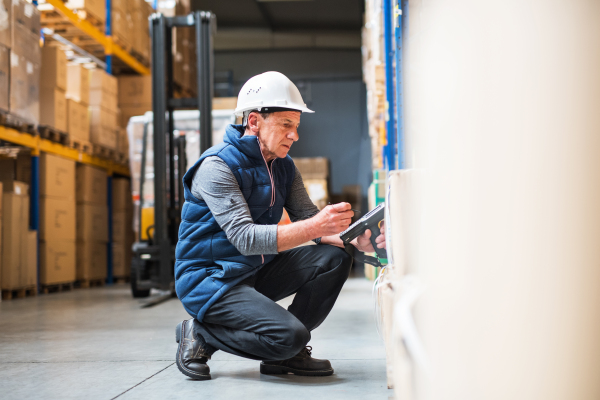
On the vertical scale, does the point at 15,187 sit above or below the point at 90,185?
below

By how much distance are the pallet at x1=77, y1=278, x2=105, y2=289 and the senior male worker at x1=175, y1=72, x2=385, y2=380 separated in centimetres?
612

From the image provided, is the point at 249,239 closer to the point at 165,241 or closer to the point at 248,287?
the point at 248,287

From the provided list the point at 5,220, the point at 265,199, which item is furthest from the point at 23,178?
the point at 265,199

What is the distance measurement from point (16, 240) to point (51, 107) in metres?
1.61

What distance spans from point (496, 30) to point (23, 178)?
689 cm

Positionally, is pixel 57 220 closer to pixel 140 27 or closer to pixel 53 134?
pixel 53 134

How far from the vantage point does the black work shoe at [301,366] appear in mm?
2320

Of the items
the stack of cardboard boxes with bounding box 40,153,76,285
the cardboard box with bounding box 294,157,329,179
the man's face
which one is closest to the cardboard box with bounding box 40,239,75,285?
the stack of cardboard boxes with bounding box 40,153,76,285

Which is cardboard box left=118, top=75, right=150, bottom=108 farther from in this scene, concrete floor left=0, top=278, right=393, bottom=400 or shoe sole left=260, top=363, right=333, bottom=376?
shoe sole left=260, top=363, right=333, bottom=376

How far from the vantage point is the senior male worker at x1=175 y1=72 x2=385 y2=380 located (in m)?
2.12

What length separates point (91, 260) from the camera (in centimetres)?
805

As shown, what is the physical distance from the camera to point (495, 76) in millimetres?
1027

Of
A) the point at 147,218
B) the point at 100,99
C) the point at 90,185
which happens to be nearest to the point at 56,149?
the point at 90,185

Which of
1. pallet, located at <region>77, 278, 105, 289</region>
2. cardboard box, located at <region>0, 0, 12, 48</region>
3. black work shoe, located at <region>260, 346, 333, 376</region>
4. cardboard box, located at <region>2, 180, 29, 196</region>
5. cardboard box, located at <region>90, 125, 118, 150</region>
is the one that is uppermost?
cardboard box, located at <region>0, 0, 12, 48</region>
